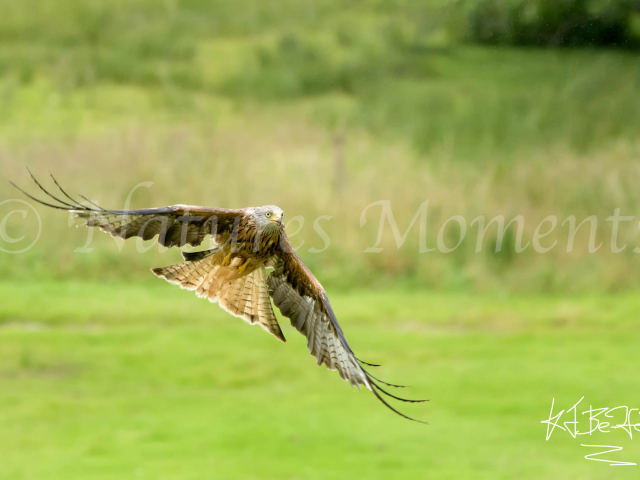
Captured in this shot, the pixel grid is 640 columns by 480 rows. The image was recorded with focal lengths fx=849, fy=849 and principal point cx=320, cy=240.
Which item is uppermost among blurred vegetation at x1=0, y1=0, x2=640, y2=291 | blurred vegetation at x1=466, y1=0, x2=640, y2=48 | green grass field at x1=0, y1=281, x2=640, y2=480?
blurred vegetation at x1=466, y1=0, x2=640, y2=48

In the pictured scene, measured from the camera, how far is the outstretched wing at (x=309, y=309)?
193 inches

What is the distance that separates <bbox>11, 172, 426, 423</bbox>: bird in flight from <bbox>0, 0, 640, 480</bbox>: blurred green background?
302cm

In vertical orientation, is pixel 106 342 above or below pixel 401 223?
below

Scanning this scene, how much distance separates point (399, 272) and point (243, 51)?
17384 millimetres

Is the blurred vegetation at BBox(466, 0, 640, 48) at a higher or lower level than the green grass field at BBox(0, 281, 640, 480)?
higher

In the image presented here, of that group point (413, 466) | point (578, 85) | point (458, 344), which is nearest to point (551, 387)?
point (458, 344)

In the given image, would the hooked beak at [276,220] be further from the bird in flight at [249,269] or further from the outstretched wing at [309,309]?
the outstretched wing at [309,309]

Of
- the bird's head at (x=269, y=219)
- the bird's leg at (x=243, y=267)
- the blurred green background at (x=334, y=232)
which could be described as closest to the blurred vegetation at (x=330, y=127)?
the blurred green background at (x=334, y=232)

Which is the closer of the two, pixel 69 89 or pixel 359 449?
pixel 359 449

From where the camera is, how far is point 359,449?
335 inches

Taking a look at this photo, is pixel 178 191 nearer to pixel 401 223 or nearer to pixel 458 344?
pixel 401 223

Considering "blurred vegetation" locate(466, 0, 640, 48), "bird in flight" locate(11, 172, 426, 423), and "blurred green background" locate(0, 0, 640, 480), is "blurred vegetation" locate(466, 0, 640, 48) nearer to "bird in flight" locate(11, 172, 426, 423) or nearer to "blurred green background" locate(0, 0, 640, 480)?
"blurred green background" locate(0, 0, 640, 480)
